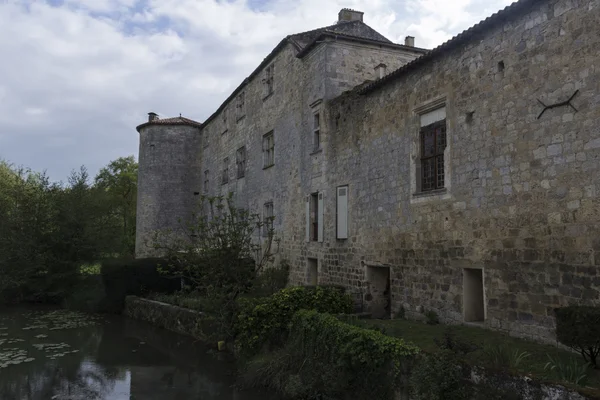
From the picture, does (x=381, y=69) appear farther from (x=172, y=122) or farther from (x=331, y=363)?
(x=172, y=122)

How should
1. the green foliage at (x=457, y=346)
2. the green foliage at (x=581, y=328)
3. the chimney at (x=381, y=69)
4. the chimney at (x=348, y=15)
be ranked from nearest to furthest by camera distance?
1. the green foliage at (x=581, y=328)
2. the green foliage at (x=457, y=346)
3. the chimney at (x=381, y=69)
4. the chimney at (x=348, y=15)

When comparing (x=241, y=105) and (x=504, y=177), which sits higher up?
(x=241, y=105)

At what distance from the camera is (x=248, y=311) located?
10.2m

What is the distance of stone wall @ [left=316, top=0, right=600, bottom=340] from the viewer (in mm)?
6879

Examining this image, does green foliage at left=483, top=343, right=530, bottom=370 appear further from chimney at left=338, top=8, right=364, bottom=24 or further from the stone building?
chimney at left=338, top=8, right=364, bottom=24

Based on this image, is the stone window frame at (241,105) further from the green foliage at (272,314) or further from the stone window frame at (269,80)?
the green foliage at (272,314)

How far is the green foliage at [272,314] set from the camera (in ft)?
32.2

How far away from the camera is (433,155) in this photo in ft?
32.8

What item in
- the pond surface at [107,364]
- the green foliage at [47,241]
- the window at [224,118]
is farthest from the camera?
the window at [224,118]

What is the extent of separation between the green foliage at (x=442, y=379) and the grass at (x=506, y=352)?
20 cm

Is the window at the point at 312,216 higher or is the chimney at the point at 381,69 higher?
A: the chimney at the point at 381,69

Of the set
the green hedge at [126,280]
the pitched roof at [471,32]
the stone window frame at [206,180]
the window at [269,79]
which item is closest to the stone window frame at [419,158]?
the pitched roof at [471,32]

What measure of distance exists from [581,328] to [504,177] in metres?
3.38

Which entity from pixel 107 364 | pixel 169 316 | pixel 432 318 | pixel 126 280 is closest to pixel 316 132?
pixel 432 318
